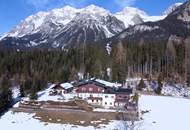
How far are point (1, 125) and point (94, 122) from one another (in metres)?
21.7

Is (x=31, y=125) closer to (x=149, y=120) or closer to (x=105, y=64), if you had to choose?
(x=149, y=120)

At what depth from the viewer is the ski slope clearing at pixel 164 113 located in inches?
3285

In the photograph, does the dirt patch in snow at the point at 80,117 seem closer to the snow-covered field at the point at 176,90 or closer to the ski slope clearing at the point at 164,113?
the ski slope clearing at the point at 164,113

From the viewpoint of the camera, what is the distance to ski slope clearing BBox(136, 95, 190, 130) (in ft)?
274

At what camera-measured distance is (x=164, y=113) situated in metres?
94.3

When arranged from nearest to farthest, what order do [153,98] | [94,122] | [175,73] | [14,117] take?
1. [94,122]
2. [14,117]
3. [153,98]
4. [175,73]

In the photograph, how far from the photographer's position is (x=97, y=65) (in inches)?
6142

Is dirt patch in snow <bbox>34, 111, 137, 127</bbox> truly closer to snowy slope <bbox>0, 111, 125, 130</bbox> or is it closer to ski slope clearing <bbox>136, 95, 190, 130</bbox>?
snowy slope <bbox>0, 111, 125, 130</bbox>

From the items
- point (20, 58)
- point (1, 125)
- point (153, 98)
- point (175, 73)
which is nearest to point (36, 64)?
point (20, 58)

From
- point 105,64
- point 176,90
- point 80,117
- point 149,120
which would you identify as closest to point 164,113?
point 149,120

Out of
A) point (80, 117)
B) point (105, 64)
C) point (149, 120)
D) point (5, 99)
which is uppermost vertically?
point (105, 64)

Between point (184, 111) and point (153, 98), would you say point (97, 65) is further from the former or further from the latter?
point (184, 111)

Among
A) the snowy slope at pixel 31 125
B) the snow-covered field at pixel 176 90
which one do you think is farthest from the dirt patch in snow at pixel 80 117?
the snow-covered field at pixel 176 90

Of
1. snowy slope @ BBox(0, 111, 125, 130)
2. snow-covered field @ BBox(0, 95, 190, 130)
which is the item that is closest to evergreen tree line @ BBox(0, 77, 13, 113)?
snow-covered field @ BBox(0, 95, 190, 130)
